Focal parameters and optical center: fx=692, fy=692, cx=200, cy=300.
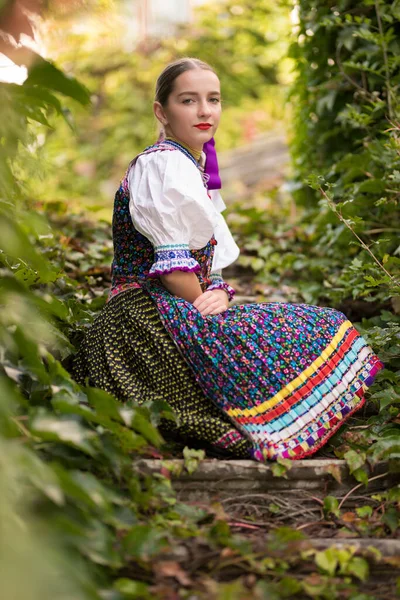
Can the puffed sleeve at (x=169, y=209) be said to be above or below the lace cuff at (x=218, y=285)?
above

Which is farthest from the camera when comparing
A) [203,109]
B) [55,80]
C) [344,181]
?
[344,181]

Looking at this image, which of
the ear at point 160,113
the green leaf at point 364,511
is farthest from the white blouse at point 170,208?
the green leaf at point 364,511

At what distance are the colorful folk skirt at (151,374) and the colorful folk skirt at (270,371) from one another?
0.10 ft

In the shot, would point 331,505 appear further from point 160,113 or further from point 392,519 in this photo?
point 160,113

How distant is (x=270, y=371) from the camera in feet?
6.63

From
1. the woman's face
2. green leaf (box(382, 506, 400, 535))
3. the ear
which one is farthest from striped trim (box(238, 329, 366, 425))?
the ear

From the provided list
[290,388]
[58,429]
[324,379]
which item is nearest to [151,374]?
[290,388]

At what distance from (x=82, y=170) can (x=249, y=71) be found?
2723mm

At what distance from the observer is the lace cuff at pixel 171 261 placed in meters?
2.06

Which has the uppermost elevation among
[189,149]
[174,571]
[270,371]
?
[189,149]

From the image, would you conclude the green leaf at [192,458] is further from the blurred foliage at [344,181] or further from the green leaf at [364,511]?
the blurred foliage at [344,181]

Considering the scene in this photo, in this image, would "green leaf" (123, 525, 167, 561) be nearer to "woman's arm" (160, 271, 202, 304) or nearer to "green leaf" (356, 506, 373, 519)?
"green leaf" (356, 506, 373, 519)

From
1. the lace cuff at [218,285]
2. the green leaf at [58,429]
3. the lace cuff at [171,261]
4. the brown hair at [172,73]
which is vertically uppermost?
the brown hair at [172,73]

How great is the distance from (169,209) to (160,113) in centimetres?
47
